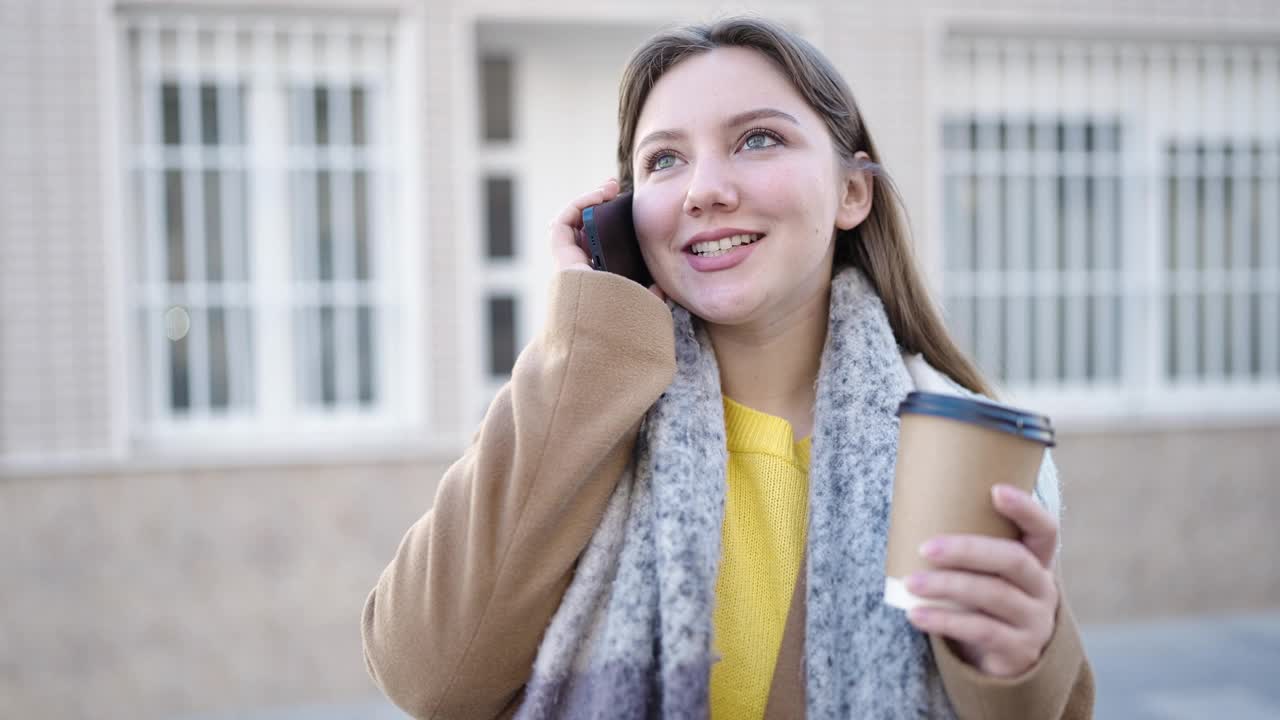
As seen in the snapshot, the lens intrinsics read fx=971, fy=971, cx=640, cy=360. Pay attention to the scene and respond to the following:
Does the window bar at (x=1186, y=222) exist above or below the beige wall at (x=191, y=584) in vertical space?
above

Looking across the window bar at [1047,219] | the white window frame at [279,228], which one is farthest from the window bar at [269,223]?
the window bar at [1047,219]

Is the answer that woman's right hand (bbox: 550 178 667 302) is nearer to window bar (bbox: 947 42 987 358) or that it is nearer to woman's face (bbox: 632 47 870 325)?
woman's face (bbox: 632 47 870 325)

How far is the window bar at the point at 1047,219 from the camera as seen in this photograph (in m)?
5.19

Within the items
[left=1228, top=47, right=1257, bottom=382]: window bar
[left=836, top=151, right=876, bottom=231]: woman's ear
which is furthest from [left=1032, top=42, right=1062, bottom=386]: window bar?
[left=836, top=151, right=876, bottom=231]: woman's ear

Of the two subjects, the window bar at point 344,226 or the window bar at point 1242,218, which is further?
the window bar at point 1242,218

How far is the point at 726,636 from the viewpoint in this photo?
1.30 metres

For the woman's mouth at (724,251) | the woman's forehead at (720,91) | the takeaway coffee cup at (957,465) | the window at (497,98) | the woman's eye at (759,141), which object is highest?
the window at (497,98)

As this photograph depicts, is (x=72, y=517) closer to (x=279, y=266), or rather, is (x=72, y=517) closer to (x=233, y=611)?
(x=233, y=611)

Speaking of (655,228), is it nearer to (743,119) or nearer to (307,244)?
(743,119)

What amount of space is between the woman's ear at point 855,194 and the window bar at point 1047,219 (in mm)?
4211

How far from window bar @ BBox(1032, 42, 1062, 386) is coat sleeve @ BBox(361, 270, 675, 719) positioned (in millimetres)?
4631

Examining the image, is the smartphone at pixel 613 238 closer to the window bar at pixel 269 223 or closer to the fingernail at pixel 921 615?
the fingernail at pixel 921 615

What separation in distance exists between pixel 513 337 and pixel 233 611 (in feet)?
6.48

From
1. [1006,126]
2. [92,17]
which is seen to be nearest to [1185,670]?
[1006,126]
